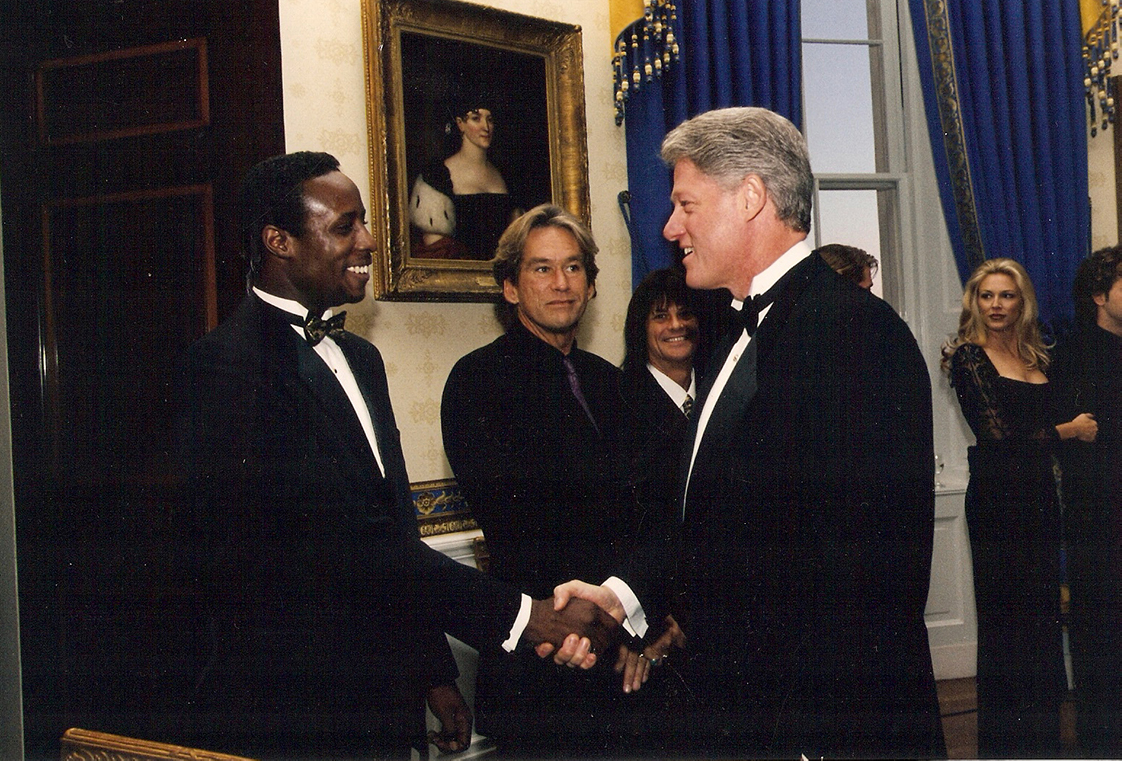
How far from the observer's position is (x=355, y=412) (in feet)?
7.11

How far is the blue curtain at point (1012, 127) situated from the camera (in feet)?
15.2

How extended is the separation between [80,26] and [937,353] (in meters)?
3.83

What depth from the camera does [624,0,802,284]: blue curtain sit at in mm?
3959

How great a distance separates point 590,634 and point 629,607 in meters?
0.14

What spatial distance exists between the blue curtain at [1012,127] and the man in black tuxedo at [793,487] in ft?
10.0

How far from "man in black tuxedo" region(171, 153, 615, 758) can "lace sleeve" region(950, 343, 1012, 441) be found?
2.36m

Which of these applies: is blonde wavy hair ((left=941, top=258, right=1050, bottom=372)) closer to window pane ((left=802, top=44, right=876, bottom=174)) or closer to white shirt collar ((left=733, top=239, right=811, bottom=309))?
window pane ((left=802, top=44, right=876, bottom=174))

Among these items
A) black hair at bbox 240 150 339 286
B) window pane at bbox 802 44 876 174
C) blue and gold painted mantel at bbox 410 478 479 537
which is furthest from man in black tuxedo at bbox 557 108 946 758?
window pane at bbox 802 44 876 174

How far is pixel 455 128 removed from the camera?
341cm

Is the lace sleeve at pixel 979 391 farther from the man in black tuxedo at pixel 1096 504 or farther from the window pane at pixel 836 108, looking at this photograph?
the window pane at pixel 836 108

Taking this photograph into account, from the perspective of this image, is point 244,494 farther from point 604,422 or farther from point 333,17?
point 333,17

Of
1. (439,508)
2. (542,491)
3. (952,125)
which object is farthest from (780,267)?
(952,125)

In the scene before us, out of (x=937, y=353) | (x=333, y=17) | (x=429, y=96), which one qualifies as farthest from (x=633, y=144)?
(x=937, y=353)

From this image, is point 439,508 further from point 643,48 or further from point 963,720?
point 963,720
